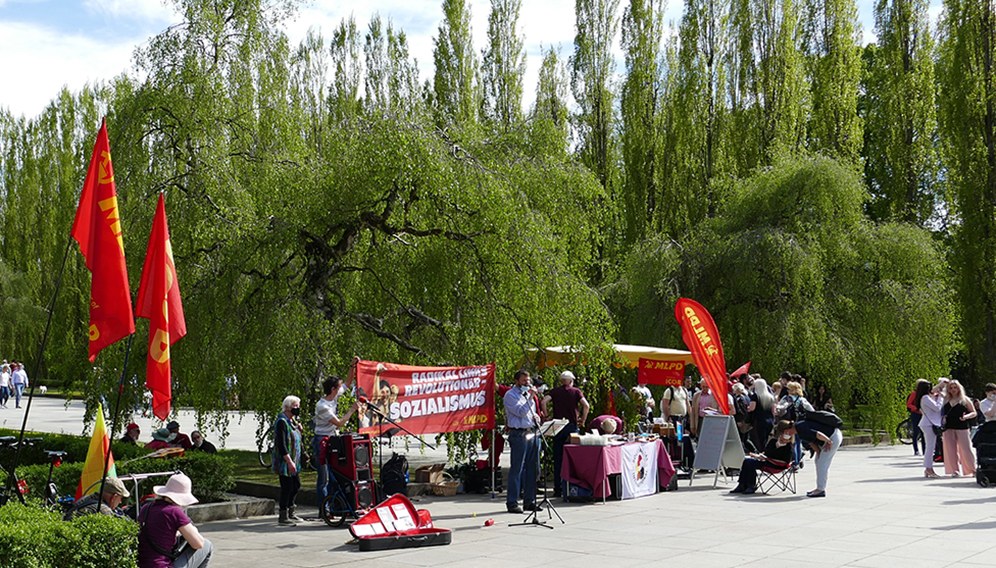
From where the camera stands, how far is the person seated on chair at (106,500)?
9.14 meters

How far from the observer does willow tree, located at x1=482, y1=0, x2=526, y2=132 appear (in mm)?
43031

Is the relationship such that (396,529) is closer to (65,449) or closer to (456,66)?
(65,449)

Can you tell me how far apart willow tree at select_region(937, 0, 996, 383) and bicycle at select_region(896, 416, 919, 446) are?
6698 mm

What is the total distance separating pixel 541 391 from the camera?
16859mm

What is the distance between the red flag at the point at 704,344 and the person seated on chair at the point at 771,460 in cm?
163

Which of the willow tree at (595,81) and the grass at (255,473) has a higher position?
the willow tree at (595,81)

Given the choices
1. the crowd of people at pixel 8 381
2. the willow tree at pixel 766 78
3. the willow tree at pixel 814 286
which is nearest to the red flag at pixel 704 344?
the willow tree at pixel 814 286

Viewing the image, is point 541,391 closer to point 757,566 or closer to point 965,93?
point 757,566

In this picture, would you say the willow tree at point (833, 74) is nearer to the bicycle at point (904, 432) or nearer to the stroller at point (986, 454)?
the bicycle at point (904, 432)

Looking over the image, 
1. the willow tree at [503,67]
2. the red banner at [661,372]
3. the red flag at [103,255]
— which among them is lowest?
the red banner at [661,372]

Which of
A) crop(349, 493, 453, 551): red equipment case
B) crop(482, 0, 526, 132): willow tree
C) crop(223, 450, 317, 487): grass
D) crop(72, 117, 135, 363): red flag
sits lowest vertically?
crop(349, 493, 453, 551): red equipment case

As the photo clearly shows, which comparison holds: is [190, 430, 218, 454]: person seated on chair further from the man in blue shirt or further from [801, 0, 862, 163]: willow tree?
[801, 0, 862, 163]: willow tree

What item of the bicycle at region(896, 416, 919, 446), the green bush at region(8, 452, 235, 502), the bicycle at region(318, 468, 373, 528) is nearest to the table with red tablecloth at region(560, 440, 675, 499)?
the bicycle at region(318, 468, 373, 528)

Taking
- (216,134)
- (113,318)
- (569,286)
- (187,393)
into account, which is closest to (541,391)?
(569,286)
